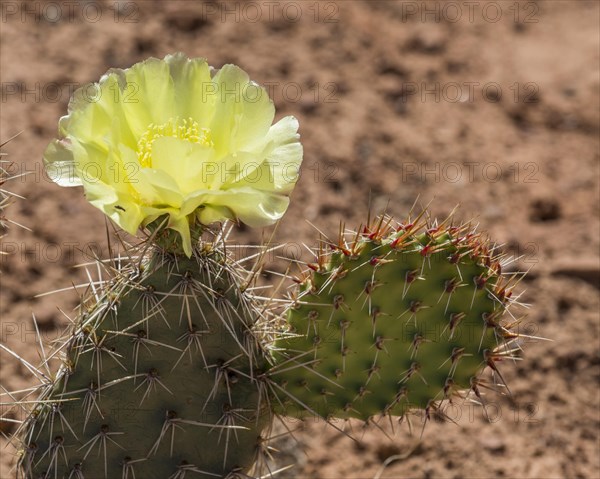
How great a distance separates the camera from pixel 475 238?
1908 mm

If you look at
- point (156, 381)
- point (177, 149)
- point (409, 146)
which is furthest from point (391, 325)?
point (409, 146)

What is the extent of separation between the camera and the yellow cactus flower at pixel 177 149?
159 centimetres

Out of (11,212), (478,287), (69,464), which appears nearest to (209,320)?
(69,464)

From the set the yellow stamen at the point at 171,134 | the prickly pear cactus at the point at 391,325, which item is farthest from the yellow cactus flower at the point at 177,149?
Result: the prickly pear cactus at the point at 391,325

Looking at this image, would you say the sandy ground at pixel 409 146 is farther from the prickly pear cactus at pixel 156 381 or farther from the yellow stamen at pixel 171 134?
the yellow stamen at pixel 171 134

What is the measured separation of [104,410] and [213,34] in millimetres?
2504

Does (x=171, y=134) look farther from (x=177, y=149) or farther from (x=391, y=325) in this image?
(x=391, y=325)

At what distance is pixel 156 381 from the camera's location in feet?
5.88

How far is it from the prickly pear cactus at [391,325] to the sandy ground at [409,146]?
29.2 inches

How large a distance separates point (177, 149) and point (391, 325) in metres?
0.57

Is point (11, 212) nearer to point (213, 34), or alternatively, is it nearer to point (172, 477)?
point (213, 34)

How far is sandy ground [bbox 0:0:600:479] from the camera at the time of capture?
2.76 m

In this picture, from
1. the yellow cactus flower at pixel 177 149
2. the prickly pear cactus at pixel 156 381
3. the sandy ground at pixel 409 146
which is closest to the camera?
the yellow cactus flower at pixel 177 149

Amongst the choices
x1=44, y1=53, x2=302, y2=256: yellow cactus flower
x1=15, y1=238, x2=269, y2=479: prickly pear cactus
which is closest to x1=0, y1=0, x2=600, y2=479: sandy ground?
x1=15, y1=238, x2=269, y2=479: prickly pear cactus
